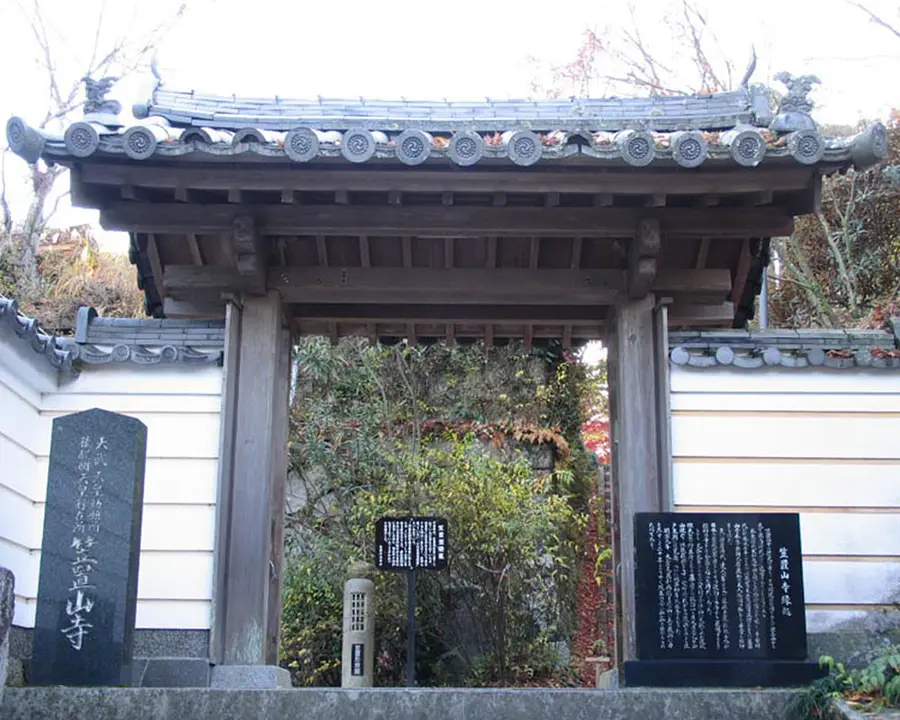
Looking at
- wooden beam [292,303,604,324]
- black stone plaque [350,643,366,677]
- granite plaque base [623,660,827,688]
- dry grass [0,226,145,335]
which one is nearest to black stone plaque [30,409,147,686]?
wooden beam [292,303,604,324]

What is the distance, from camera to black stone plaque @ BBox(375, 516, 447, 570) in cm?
852

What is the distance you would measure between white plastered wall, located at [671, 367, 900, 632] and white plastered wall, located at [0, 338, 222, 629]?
3.07 meters

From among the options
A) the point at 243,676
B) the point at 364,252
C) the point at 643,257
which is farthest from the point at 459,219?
the point at 243,676

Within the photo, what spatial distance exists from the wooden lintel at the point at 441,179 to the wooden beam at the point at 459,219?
0.43 m

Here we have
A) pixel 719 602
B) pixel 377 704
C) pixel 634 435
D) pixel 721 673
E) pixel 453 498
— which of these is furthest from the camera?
pixel 453 498

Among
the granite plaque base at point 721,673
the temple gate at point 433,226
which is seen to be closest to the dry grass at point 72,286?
the temple gate at point 433,226

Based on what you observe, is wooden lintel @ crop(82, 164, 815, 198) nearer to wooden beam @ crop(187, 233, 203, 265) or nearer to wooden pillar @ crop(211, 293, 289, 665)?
wooden beam @ crop(187, 233, 203, 265)

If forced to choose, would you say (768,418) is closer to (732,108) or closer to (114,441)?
(732,108)

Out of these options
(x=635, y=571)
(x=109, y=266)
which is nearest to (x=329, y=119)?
(x=635, y=571)

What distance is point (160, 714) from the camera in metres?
5.20

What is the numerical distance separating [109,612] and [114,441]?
0.93 metres

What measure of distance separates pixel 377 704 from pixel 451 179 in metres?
2.97

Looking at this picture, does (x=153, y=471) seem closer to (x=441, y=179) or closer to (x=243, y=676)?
(x=243, y=676)

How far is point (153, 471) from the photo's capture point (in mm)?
6562
